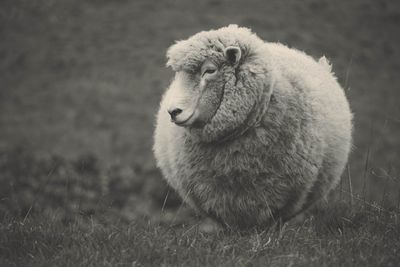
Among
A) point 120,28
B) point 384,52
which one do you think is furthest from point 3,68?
point 384,52

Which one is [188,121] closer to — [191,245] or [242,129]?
[242,129]

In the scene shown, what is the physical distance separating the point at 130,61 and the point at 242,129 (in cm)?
1114

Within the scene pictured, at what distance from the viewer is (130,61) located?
15.1 m

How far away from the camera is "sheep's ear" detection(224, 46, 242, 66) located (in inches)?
166

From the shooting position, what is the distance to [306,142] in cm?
433

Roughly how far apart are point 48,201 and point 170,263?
526 cm

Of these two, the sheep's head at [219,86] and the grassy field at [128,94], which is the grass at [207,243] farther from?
the sheep's head at [219,86]

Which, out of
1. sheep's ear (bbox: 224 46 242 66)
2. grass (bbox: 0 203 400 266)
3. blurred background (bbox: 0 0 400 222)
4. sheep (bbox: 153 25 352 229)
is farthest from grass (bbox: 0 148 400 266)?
blurred background (bbox: 0 0 400 222)

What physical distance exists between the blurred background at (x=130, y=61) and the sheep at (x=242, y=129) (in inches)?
243

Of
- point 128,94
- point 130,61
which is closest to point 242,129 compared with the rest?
point 128,94

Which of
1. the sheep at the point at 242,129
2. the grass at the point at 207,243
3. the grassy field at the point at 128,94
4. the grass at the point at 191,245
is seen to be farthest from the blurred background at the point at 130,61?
the grass at the point at 191,245

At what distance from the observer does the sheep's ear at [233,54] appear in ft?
13.9

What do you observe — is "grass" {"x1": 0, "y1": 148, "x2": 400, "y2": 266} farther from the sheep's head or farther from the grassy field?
the sheep's head

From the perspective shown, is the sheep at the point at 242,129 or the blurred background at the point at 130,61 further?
the blurred background at the point at 130,61
